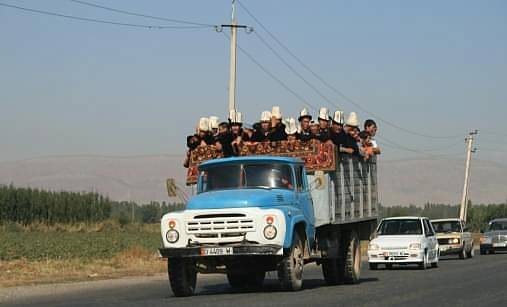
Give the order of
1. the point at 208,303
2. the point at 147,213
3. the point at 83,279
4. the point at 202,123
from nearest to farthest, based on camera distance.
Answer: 1. the point at 208,303
2. the point at 202,123
3. the point at 83,279
4. the point at 147,213

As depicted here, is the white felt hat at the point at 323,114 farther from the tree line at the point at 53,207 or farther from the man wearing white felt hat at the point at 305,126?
the tree line at the point at 53,207

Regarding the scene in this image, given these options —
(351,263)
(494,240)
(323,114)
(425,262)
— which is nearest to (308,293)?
(351,263)

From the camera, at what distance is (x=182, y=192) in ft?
69.1

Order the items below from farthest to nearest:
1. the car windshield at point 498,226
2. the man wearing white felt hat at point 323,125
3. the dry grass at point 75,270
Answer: the car windshield at point 498,226, the dry grass at point 75,270, the man wearing white felt hat at point 323,125

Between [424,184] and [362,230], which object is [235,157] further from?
[424,184]

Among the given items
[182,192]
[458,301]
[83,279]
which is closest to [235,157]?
[182,192]

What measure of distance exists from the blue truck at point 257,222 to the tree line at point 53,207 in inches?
2589

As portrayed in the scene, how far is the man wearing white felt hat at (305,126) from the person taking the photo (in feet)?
72.9

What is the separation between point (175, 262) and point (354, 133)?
569cm

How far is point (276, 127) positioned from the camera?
22.1 metres

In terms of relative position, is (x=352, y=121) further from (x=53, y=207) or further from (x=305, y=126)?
(x=53, y=207)

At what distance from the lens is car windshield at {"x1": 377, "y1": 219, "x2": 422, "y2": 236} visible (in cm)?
3288

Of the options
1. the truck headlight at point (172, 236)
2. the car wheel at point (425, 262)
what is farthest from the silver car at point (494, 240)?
the truck headlight at point (172, 236)

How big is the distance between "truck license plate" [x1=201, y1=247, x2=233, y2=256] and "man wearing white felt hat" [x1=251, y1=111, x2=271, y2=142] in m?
3.82
